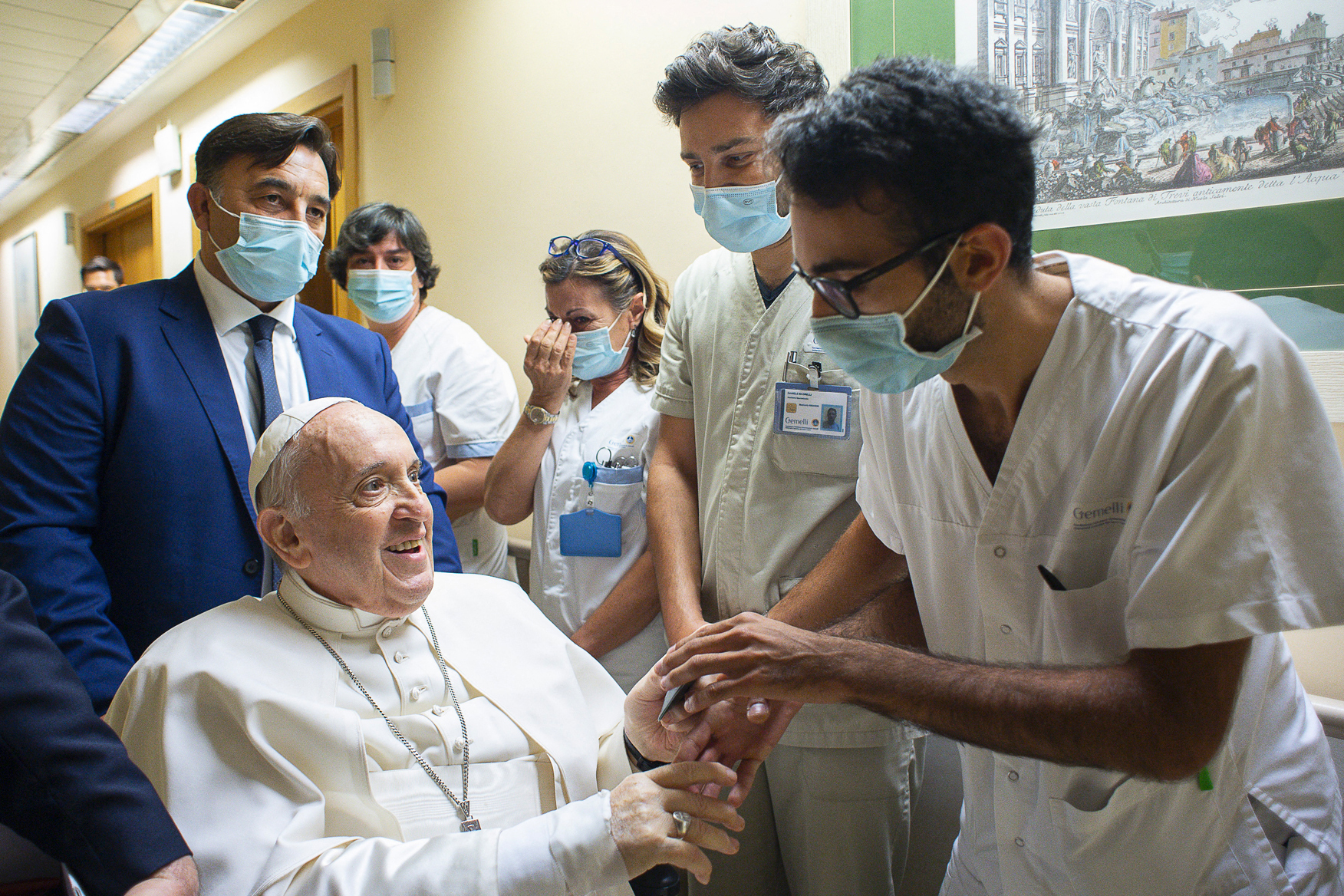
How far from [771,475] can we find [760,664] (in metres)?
0.56

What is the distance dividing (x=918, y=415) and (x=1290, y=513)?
1.79 feet

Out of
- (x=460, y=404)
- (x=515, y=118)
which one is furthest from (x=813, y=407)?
(x=515, y=118)

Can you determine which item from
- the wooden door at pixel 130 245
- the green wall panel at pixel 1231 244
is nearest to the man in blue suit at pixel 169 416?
the green wall panel at pixel 1231 244

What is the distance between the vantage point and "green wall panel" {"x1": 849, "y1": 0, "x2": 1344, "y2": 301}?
154 centimetres

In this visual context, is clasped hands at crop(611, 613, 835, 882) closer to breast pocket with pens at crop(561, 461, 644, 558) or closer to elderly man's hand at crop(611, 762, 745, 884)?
elderly man's hand at crop(611, 762, 745, 884)

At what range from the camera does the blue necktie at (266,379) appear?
172cm

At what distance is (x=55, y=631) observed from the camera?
58.3 inches

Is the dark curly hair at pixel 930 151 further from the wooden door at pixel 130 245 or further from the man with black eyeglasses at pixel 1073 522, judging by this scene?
the wooden door at pixel 130 245

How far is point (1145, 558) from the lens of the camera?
40.8 inches

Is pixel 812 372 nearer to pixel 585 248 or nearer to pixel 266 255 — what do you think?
pixel 585 248

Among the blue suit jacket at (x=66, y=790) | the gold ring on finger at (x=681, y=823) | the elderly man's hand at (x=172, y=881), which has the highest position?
the blue suit jacket at (x=66, y=790)

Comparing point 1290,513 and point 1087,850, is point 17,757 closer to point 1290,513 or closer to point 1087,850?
point 1087,850

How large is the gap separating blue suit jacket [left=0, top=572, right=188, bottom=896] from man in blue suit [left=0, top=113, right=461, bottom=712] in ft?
1.38

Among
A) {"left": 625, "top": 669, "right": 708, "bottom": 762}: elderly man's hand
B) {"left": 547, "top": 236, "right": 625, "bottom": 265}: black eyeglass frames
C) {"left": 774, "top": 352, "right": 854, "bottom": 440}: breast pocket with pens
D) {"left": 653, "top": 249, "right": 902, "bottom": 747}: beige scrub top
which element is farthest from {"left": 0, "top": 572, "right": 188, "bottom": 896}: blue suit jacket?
{"left": 547, "top": 236, "right": 625, "bottom": 265}: black eyeglass frames
